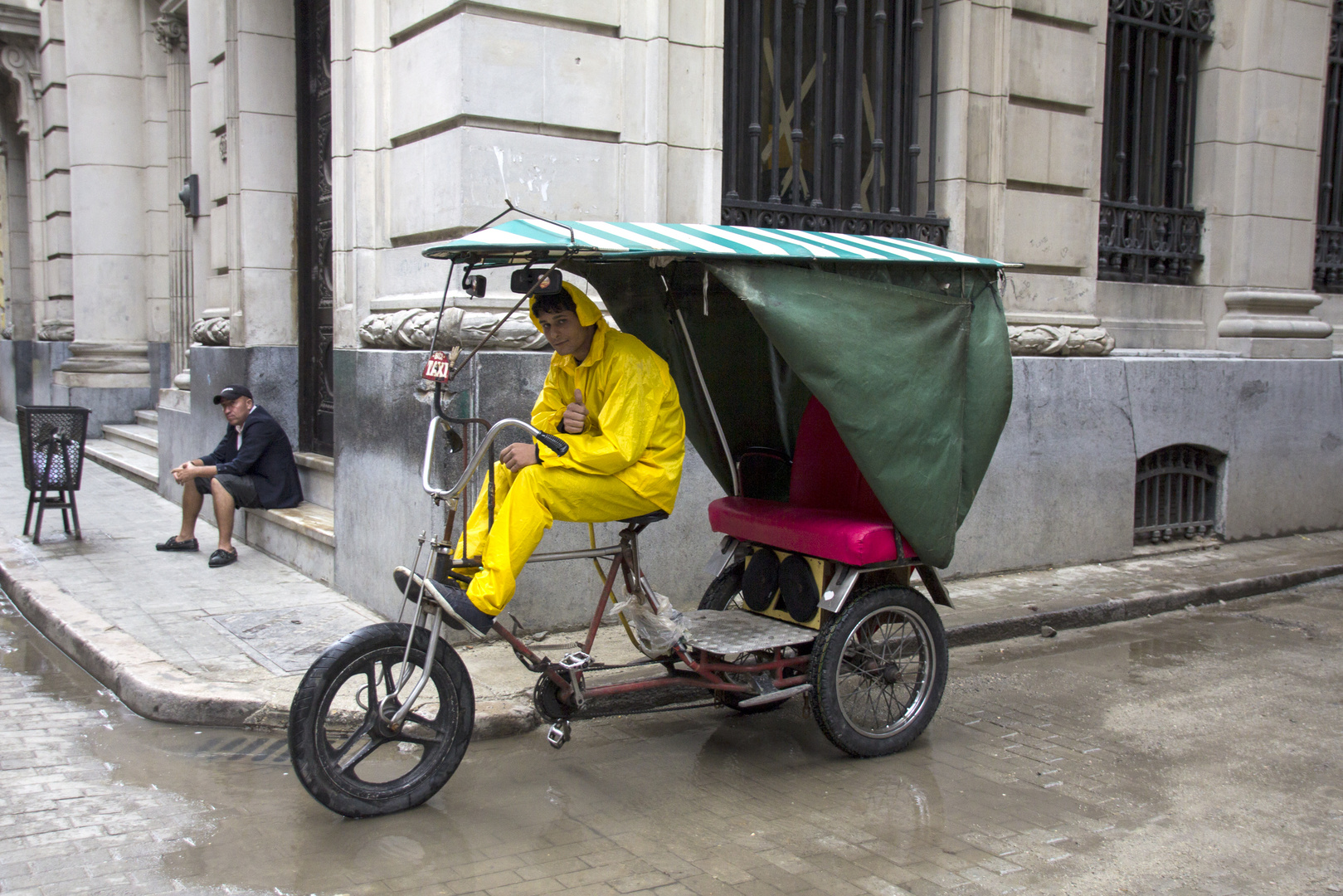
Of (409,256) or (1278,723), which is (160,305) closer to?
(409,256)

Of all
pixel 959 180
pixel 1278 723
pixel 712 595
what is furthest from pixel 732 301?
pixel 959 180

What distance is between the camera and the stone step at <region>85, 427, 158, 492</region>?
11953mm

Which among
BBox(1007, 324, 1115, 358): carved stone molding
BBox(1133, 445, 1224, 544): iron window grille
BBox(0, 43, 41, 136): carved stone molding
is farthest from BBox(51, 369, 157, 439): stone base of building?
BBox(1133, 445, 1224, 544): iron window grille

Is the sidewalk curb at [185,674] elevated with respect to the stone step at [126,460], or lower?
lower

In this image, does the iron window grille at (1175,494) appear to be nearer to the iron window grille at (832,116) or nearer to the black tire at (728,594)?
the iron window grille at (832,116)

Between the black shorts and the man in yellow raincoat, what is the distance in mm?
4390

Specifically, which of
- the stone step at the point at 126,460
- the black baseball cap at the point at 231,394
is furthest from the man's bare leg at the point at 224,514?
the stone step at the point at 126,460

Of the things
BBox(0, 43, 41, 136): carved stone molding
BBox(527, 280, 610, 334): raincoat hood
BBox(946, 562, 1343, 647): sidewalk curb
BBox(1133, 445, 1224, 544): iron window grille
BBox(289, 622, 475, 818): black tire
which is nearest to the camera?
BBox(289, 622, 475, 818): black tire

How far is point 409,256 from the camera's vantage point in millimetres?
7016

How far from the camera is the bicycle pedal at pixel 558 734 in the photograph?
177 inches

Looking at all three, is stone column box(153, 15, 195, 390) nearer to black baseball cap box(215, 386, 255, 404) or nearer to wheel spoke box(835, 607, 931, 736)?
black baseball cap box(215, 386, 255, 404)

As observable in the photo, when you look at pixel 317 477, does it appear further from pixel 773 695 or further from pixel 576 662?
pixel 773 695

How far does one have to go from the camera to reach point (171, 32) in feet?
43.0

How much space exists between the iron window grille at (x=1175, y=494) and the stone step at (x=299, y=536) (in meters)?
6.27
